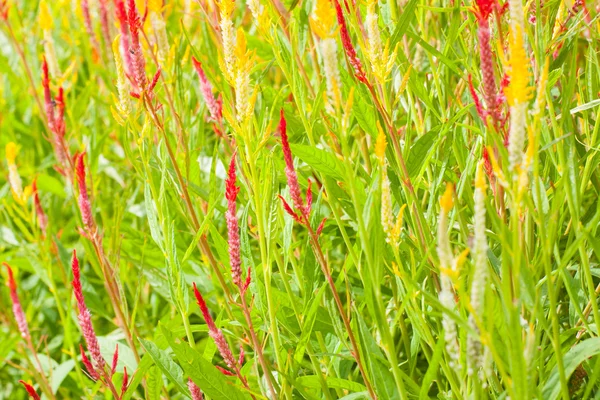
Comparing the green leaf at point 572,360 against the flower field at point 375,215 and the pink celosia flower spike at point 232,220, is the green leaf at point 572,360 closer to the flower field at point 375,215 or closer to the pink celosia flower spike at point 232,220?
the flower field at point 375,215

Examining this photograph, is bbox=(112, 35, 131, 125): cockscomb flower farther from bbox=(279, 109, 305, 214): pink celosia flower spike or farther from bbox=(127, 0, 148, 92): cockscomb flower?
bbox=(279, 109, 305, 214): pink celosia flower spike

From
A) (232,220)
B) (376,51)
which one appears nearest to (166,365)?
(232,220)

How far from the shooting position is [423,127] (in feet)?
3.57

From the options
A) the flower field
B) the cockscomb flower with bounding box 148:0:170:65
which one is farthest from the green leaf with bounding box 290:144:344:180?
the cockscomb flower with bounding box 148:0:170:65

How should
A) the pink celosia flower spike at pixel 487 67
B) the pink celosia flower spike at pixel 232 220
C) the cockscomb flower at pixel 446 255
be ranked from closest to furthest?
1. the cockscomb flower at pixel 446 255
2. the pink celosia flower spike at pixel 487 67
3. the pink celosia flower spike at pixel 232 220

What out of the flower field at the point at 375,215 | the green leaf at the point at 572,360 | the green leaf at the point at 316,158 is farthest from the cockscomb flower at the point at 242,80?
the green leaf at the point at 572,360

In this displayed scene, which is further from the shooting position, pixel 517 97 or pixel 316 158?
pixel 316 158

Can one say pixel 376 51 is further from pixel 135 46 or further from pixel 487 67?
pixel 135 46

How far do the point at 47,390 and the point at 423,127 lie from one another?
64 centimetres

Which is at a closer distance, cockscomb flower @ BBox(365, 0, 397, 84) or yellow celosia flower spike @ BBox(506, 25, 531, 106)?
yellow celosia flower spike @ BBox(506, 25, 531, 106)

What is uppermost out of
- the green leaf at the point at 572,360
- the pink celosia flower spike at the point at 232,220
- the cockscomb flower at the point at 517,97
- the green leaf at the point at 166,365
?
the cockscomb flower at the point at 517,97

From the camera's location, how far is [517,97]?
482 millimetres

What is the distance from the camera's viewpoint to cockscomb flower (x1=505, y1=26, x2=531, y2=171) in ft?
1.56

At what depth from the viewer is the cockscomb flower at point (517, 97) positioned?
48 cm
